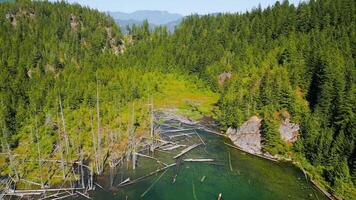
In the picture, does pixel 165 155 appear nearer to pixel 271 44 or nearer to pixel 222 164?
pixel 222 164

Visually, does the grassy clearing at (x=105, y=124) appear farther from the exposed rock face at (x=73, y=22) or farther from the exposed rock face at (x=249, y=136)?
the exposed rock face at (x=73, y=22)

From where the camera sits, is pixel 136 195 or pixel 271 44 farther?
pixel 271 44

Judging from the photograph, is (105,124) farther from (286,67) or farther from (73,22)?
(73,22)

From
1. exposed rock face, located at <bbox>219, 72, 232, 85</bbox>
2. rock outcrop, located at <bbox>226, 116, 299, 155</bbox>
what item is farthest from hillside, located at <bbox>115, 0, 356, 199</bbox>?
rock outcrop, located at <bbox>226, 116, 299, 155</bbox>

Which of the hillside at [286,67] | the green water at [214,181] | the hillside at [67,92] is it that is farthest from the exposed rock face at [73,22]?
the green water at [214,181]

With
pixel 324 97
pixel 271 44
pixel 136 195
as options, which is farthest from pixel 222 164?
pixel 271 44

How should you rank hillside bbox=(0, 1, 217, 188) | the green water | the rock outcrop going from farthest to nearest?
the rock outcrop → hillside bbox=(0, 1, 217, 188) → the green water

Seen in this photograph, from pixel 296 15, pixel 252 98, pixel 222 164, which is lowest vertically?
pixel 222 164

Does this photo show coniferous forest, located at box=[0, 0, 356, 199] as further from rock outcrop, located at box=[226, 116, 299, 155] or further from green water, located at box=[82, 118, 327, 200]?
green water, located at box=[82, 118, 327, 200]
